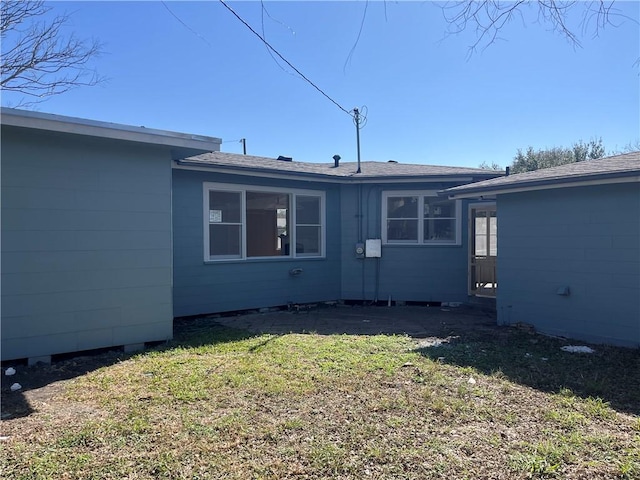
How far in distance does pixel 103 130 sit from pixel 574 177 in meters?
6.27

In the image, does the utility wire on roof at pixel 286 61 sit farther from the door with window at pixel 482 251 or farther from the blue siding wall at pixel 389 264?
the door with window at pixel 482 251

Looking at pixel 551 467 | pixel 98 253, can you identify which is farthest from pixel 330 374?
pixel 98 253

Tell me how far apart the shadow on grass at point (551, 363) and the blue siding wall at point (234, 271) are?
12.3 feet

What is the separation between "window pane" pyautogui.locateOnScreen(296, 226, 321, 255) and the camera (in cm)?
930

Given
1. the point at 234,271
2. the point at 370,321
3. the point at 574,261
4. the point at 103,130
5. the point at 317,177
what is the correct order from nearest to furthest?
the point at 103,130 → the point at 574,261 → the point at 370,321 → the point at 234,271 → the point at 317,177

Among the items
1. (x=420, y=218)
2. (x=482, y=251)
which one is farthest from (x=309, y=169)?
(x=482, y=251)

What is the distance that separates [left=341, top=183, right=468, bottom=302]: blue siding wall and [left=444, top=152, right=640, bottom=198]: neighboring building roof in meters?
2.03

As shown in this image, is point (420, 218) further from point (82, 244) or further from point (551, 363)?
point (82, 244)

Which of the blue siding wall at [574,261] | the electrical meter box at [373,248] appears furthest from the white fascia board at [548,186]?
the electrical meter box at [373,248]

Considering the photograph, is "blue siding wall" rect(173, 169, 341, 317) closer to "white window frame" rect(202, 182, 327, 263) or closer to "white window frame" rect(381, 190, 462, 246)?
"white window frame" rect(202, 182, 327, 263)

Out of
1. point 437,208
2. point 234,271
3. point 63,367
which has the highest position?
point 437,208

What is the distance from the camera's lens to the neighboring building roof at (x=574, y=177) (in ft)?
18.7

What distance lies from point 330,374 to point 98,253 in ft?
10.9

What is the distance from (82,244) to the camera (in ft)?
17.7
